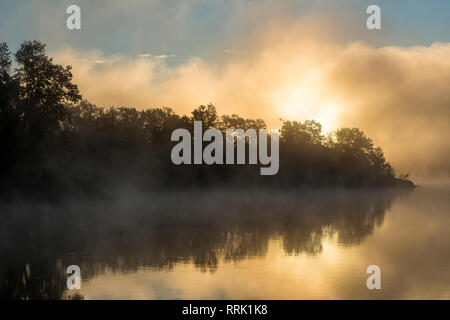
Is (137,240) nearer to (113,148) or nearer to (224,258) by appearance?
(224,258)

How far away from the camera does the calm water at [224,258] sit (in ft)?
59.0

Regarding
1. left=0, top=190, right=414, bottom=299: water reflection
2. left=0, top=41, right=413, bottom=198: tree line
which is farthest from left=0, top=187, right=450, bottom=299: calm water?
left=0, top=41, right=413, bottom=198: tree line

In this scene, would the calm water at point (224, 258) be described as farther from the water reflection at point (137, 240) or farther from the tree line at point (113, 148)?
the tree line at point (113, 148)

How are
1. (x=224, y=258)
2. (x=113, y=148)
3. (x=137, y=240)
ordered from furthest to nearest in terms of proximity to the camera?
(x=113, y=148) < (x=137, y=240) < (x=224, y=258)

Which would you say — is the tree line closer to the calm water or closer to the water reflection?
the water reflection

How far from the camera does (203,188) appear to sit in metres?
97.0

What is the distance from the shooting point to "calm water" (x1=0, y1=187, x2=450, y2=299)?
17984mm

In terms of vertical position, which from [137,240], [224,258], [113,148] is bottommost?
[224,258]

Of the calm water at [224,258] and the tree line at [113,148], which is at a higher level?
the tree line at [113,148]

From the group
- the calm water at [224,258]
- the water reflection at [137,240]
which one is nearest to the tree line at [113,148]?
the water reflection at [137,240]

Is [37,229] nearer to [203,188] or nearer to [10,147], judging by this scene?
[10,147]

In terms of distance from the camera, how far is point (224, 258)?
952 inches

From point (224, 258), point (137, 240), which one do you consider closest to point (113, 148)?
point (137, 240)
